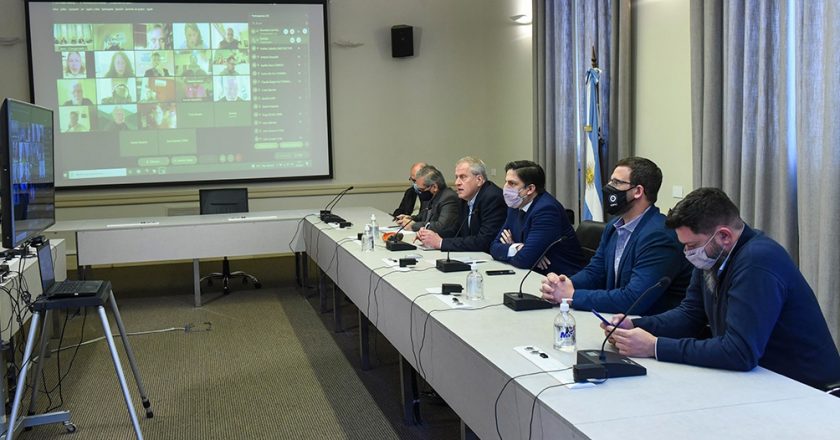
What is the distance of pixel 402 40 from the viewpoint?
28.5ft

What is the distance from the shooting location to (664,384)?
79.3 inches

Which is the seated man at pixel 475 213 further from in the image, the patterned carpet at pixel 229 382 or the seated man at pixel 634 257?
the seated man at pixel 634 257

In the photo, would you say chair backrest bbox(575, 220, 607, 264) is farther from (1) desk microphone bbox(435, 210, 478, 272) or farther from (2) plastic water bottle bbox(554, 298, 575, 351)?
(2) plastic water bottle bbox(554, 298, 575, 351)

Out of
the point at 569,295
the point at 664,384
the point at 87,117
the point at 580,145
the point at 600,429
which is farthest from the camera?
the point at 87,117

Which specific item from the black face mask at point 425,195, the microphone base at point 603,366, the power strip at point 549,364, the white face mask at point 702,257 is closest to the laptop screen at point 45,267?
the power strip at point 549,364

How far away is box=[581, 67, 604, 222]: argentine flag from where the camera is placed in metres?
6.09

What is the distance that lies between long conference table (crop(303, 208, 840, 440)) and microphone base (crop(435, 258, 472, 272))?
212 millimetres

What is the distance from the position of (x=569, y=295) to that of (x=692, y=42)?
9.00ft

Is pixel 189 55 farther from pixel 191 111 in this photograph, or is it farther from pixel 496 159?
pixel 496 159

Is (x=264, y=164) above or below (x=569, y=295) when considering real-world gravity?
above

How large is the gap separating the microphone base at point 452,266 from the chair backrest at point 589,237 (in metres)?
0.66

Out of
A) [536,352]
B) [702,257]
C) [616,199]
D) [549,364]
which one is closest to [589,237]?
[616,199]

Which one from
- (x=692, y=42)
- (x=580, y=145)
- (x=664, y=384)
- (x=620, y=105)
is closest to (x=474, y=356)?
(x=664, y=384)

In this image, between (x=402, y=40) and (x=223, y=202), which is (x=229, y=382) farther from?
(x=402, y=40)
